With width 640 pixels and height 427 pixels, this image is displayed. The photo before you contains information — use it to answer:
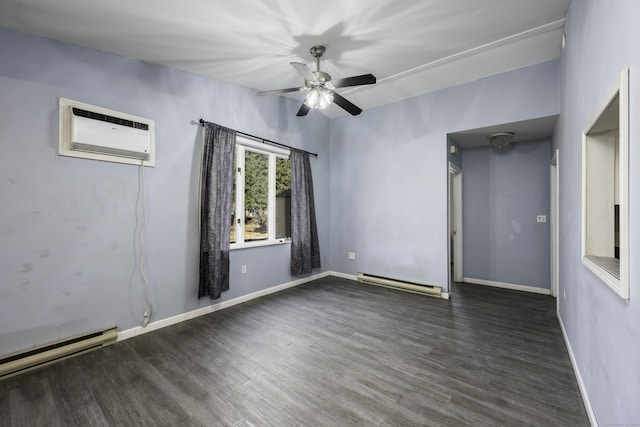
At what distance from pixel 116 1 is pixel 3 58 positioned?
1.06 metres

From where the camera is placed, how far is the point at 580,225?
Result: 185 centimetres

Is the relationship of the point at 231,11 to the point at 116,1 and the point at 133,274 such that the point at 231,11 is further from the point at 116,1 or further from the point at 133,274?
the point at 133,274

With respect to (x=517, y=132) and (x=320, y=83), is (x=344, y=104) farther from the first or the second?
(x=517, y=132)

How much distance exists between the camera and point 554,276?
377 cm

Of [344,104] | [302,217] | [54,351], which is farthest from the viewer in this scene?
[302,217]

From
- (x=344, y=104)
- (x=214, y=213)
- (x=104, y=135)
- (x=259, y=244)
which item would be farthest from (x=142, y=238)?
(x=344, y=104)

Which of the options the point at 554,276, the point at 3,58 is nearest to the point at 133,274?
the point at 3,58

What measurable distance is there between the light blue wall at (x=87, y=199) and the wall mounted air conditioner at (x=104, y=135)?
0.21 feet

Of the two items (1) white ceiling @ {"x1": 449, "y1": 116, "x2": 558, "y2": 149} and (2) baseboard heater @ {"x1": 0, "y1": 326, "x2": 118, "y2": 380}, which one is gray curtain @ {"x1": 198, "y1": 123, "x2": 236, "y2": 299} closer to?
(2) baseboard heater @ {"x1": 0, "y1": 326, "x2": 118, "y2": 380}

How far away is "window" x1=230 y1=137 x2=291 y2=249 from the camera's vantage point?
12.1 ft

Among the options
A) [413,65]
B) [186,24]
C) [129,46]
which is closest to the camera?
[186,24]

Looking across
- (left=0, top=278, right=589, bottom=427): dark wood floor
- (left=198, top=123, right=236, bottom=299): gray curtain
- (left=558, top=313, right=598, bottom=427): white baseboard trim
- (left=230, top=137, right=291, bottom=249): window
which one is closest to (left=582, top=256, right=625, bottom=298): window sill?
(left=558, top=313, right=598, bottom=427): white baseboard trim

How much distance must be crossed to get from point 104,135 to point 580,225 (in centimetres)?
395

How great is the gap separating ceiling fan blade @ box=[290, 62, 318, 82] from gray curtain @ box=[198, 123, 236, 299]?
1.37 meters
